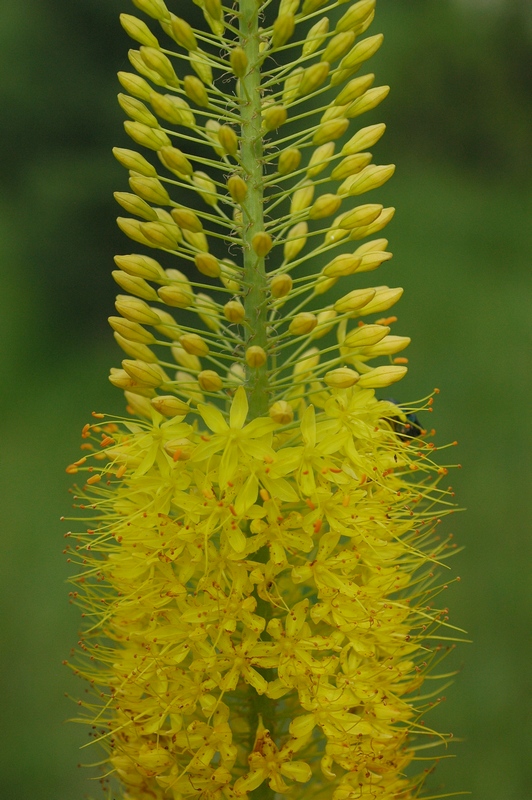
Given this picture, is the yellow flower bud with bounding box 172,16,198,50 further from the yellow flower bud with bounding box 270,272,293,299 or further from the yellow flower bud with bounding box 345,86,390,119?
the yellow flower bud with bounding box 270,272,293,299

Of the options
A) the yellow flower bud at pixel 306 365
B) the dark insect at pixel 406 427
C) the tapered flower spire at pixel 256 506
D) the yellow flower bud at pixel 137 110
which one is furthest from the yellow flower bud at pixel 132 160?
the dark insect at pixel 406 427

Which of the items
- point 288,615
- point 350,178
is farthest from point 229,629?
point 350,178

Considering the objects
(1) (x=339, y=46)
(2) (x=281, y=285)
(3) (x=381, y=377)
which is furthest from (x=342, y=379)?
(1) (x=339, y=46)

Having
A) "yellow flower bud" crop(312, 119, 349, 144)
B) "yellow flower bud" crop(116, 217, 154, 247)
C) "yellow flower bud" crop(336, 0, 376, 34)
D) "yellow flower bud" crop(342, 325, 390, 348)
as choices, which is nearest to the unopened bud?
"yellow flower bud" crop(116, 217, 154, 247)

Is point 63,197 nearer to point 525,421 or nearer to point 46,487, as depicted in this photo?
point 46,487

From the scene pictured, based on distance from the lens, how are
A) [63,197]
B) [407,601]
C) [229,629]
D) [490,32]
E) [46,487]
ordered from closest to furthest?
[229,629], [407,601], [46,487], [63,197], [490,32]

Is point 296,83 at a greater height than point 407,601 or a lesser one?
greater

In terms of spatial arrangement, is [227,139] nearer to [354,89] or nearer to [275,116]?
[275,116]
